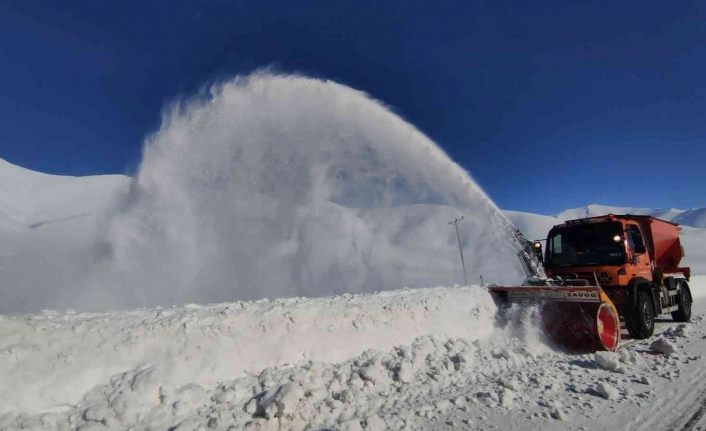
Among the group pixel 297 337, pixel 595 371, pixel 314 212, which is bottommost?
pixel 595 371

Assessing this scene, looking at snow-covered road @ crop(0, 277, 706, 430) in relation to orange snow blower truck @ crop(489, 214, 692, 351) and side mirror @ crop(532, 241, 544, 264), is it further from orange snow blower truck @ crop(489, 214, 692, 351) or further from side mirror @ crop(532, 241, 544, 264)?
side mirror @ crop(532, 241, 544, 264)

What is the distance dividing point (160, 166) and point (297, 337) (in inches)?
458

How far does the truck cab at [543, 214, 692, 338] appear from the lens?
8.62 meters

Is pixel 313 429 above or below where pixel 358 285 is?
below

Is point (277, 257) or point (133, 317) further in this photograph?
point (277, 257)

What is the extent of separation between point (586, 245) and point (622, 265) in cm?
93

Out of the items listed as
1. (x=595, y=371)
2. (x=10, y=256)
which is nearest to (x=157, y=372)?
(x=595, y=371)

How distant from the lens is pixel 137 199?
14.9m

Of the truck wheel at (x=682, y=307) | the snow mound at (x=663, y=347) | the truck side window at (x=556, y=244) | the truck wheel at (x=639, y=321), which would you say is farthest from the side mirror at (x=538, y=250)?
the truck wheel at (x=682, y=307)

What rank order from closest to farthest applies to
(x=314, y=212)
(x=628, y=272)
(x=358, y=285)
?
(x=628, y=272), (x=358, y=285), (x=314, y=212)

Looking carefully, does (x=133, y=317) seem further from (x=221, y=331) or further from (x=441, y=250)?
(x=441, y=250)

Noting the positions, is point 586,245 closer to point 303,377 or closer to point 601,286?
point 601,286

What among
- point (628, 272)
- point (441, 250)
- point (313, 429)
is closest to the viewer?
point (313, 429)

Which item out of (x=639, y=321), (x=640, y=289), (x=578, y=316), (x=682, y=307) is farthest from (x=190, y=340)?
(x=682, y=307)
